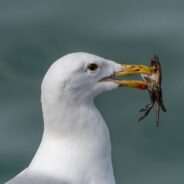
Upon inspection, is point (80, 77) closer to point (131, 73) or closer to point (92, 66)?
point (92, 66)

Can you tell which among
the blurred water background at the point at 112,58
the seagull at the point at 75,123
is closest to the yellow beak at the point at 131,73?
the seagull at the point at 75,123

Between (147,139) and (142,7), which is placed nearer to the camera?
(147,139)

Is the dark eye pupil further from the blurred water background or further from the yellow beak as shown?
the blurred water background

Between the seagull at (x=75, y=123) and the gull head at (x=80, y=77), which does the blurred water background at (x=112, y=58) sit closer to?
the seagull at (x=75, y=123)

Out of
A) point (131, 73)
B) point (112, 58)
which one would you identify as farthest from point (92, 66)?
point (112, 58)

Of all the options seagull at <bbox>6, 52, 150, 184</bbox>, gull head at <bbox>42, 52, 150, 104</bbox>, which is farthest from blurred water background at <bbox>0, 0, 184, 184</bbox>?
gull head at <bbox>42, 52, 150, 104</bbox>

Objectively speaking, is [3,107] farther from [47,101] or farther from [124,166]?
[47,101]

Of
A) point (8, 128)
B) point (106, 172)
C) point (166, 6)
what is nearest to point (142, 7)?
point (166, 6)
